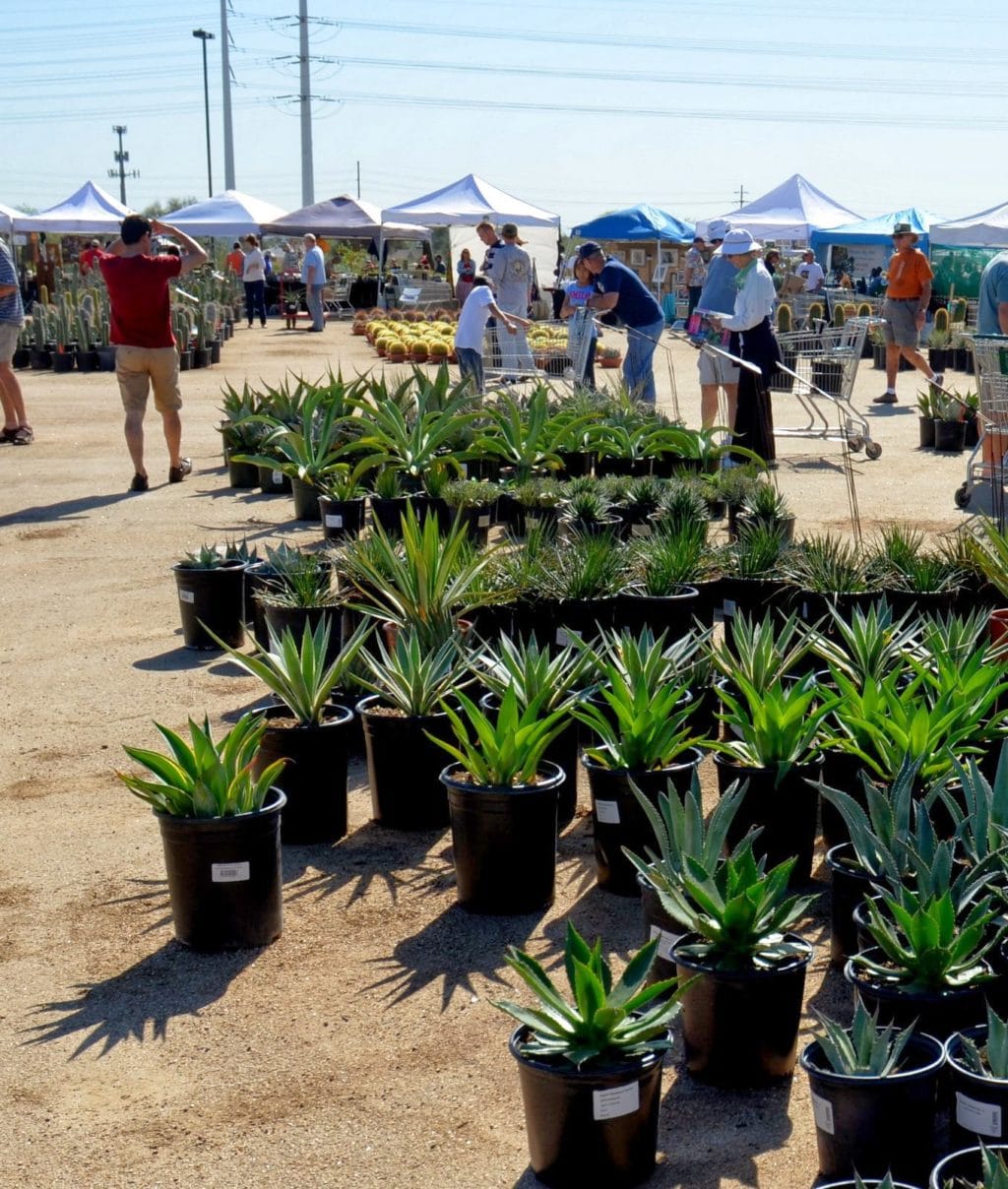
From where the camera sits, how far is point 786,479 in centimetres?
1226

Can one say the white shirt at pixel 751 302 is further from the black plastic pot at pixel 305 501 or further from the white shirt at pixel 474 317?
the black plastic pot at pixel 305 501

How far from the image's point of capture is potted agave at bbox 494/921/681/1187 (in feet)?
10.0

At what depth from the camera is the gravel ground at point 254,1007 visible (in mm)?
3312

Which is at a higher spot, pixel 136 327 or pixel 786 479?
pixel 136 327

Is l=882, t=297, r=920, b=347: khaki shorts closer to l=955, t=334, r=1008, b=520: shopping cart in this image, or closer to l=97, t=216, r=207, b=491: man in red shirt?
l=955, t=334, r=1008, b=520: shopping cart

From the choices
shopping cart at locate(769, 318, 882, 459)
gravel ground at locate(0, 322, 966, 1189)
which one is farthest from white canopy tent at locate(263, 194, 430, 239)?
gravel ground at locate(0, 322, 966, 1189)

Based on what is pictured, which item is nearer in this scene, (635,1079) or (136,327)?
(635,1079)

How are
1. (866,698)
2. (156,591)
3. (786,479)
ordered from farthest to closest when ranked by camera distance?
1. (786,479)
2. (156,591)
3. (866,698)

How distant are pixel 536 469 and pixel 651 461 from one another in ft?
2.69

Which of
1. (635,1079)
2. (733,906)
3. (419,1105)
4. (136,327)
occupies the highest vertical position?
(136,327)

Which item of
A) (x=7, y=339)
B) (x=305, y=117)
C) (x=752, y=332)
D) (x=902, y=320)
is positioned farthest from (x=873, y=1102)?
(x=305, y=117)

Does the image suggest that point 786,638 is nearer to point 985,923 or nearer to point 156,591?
point 985,923

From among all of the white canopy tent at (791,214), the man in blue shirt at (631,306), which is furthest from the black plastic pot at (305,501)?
the white canopy tent at (791,214)

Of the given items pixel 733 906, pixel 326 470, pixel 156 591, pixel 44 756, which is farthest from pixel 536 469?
pixel 733 906
